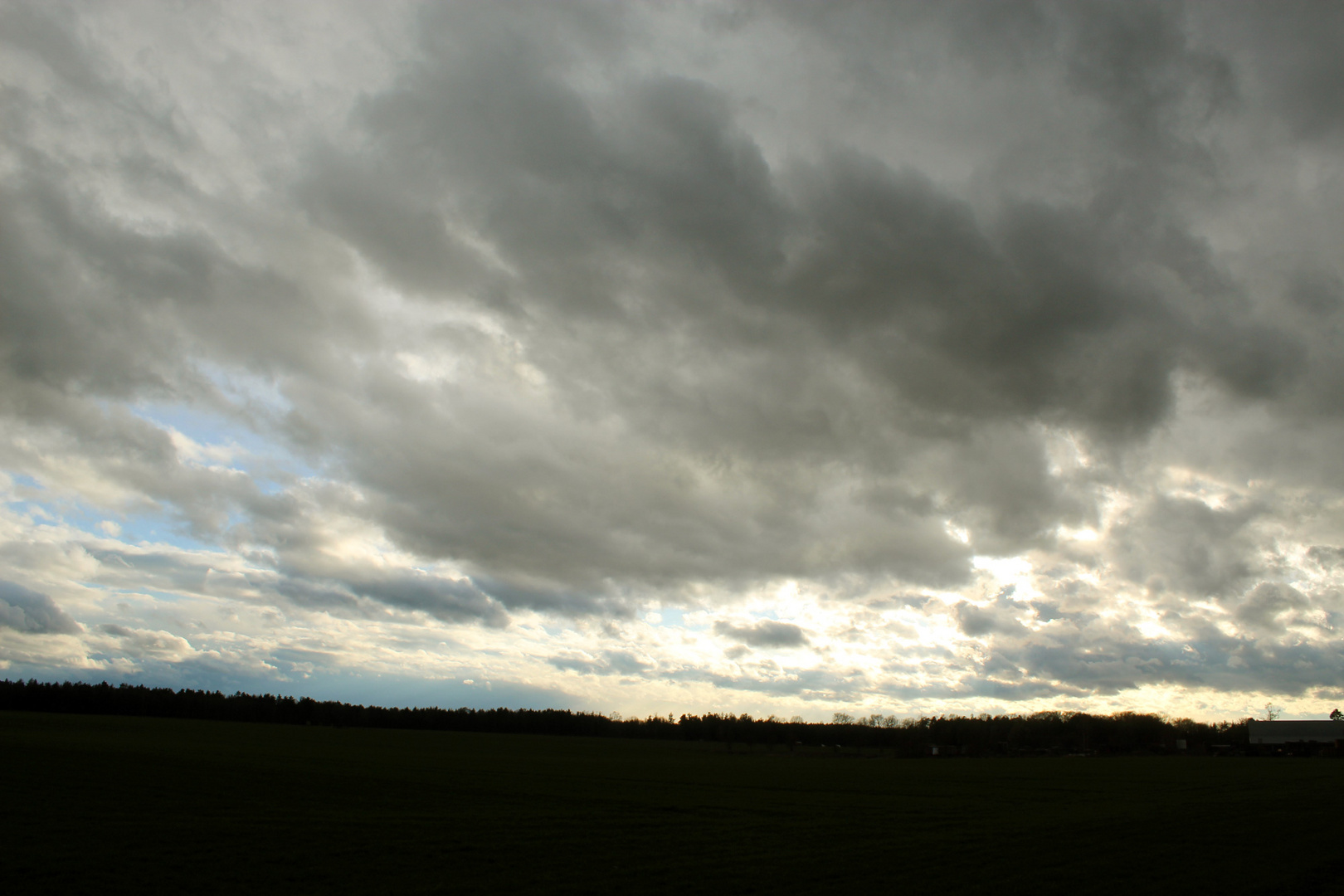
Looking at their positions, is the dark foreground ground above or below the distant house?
above

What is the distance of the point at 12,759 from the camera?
52.7m

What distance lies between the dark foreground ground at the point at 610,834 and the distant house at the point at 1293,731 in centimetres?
14497

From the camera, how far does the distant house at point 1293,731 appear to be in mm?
175500

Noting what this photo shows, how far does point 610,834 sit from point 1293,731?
696ft

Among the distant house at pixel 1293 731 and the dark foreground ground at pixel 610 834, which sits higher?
the dark foreground ground at pixel 610 834

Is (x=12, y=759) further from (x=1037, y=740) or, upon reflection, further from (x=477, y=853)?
(x=1037, y=740)

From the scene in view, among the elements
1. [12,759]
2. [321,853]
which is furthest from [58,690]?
[321,853]

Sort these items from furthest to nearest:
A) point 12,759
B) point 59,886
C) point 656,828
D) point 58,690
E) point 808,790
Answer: point 58,690 < point 808,790 < point 12,759 < point 656,828 < point 59,886

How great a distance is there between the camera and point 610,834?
105ft

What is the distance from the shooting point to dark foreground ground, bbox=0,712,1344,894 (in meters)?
22.5

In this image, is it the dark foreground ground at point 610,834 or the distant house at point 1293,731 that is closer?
the dark foreground ground at point 610,834

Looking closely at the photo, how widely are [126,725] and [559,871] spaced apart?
136365 mm

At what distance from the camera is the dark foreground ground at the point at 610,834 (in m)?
22.5

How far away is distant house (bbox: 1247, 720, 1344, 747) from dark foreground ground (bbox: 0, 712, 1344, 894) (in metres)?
145
